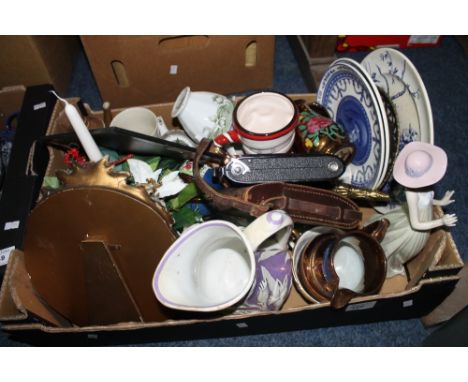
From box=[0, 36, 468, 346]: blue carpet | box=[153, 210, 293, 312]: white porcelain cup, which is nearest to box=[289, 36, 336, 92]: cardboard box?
box=[0, 36, 468, 346]: blue carpet

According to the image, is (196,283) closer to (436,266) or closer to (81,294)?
(81,294)

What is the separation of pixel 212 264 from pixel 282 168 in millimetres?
213

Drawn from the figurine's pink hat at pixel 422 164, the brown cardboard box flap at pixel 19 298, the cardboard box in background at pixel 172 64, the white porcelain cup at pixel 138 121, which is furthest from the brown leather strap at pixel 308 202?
the cardboard box in background at pixel 172 64

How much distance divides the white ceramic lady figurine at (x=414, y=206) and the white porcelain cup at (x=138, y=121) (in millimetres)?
509

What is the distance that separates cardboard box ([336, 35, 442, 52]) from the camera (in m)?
1.40

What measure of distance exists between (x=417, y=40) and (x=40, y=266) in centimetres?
126

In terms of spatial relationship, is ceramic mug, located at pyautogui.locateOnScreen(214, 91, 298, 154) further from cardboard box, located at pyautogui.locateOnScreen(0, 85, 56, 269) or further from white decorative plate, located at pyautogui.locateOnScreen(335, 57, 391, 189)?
cardboard box, located at pyautogui.locateOnScreen(0, 85, 56, 269)

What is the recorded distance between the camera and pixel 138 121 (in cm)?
101

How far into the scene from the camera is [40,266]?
87 cm

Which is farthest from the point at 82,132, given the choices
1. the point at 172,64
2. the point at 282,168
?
the point at 172,64

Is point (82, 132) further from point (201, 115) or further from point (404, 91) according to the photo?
point (404, 91)

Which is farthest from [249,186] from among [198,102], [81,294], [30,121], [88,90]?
[88,90]

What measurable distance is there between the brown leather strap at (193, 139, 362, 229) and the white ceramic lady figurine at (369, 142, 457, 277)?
0.38ft

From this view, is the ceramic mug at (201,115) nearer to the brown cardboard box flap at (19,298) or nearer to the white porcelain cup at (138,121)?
the white porcelain cup at (138,121)
